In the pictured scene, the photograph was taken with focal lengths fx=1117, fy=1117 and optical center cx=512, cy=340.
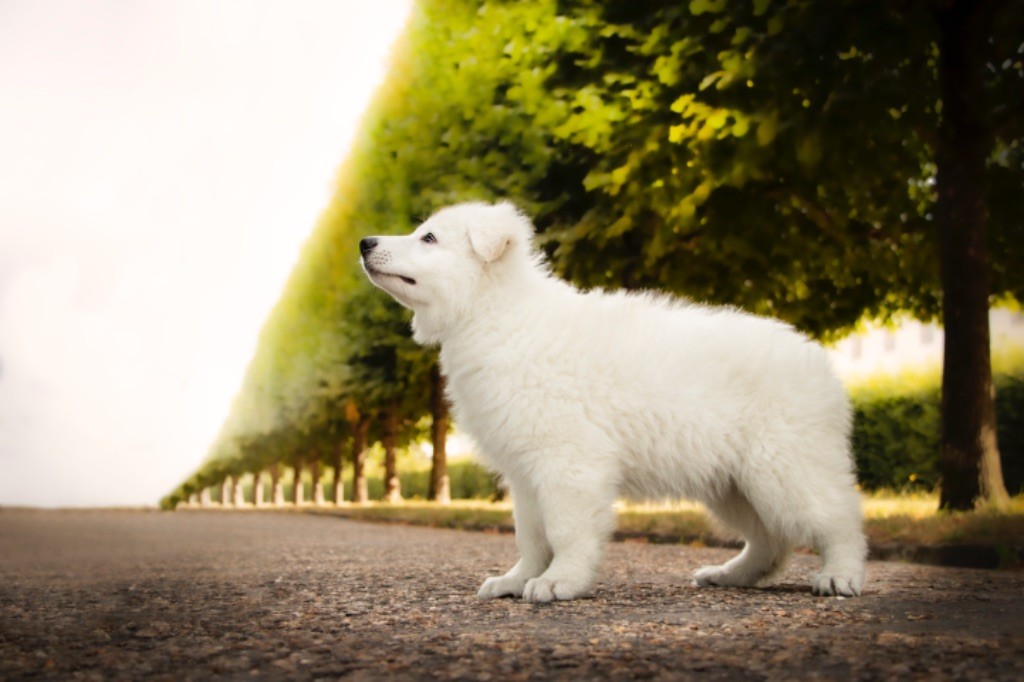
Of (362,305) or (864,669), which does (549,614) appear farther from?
(362,305)

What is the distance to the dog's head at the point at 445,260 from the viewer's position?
19.9 feet

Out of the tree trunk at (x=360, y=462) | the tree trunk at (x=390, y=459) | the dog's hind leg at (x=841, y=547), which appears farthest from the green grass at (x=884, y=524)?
the tree trunk at (x=360, y=462)

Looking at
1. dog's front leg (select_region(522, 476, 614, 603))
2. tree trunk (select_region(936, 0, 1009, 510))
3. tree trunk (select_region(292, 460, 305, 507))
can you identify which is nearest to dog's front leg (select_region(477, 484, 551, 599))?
dog's front leg (select_region(522, 476, 614, 603))

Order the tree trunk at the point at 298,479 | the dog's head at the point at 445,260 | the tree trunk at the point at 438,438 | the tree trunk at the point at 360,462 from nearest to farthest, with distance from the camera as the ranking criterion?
the dog's head at the point at 445,260 < the tree trunk at the point at 438,438 < the tree trunk at the point at 360,462 < the tree trunk at the point at 298,479

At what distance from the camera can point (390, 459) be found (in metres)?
32.1

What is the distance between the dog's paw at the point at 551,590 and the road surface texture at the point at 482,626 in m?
0.05

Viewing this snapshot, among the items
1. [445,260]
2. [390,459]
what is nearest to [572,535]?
[445,260]

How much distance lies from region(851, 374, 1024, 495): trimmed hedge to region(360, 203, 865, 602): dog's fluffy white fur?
10.9 metres

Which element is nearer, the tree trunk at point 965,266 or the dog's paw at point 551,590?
the dog's paw at point 551,590

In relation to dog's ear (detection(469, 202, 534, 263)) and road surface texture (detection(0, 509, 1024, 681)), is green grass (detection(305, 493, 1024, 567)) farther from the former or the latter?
dog's ear (detection(469, 202, 534, 263))

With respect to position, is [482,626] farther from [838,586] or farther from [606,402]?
[838,586]

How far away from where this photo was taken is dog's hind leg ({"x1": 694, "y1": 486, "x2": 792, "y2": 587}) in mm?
6461

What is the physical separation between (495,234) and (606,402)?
1101mm

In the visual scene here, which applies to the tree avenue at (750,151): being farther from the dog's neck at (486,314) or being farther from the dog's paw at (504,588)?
the dog's paw at (504,588)
